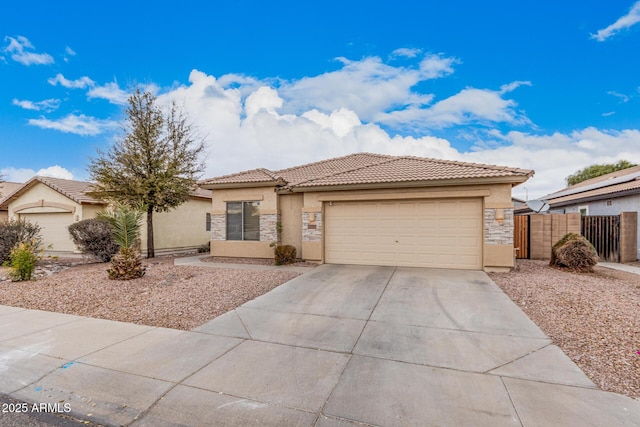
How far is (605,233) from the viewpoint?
12172 mm

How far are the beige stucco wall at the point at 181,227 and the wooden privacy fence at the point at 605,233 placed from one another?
19.3 meters

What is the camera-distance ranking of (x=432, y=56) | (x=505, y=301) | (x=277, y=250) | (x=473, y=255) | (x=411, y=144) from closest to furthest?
(x=505, y=301)
(x=473, y=255)
(x=277, y=250)
(x=432, y=56)
(x=411, y=144)

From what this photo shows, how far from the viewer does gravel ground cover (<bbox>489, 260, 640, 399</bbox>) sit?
374 cm

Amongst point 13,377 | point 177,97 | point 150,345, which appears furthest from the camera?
point 177,97

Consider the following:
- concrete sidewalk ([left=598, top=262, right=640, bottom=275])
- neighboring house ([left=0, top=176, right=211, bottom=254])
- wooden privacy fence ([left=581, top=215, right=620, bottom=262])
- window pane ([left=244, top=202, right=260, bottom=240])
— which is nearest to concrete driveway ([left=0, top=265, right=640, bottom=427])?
window pane ([left=244, top=202, right=260, bottom=240])

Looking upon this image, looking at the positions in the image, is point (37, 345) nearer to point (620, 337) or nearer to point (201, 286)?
point (201, 286)

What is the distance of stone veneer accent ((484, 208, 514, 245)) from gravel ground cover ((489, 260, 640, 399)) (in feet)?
3.40

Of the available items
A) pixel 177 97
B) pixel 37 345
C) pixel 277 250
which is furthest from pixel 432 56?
pixel 37 345

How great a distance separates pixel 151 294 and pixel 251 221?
5777mm

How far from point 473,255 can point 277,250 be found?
689 centimetres

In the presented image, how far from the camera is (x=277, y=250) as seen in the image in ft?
37.6

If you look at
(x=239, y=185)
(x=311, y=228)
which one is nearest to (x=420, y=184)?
(x=311, y=228)

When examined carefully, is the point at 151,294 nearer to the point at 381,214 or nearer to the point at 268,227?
the point at 268,227

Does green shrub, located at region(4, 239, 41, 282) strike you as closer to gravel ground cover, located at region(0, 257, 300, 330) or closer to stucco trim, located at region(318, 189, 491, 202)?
gravel ground cover, located at region(0, 257, 300, 330)
